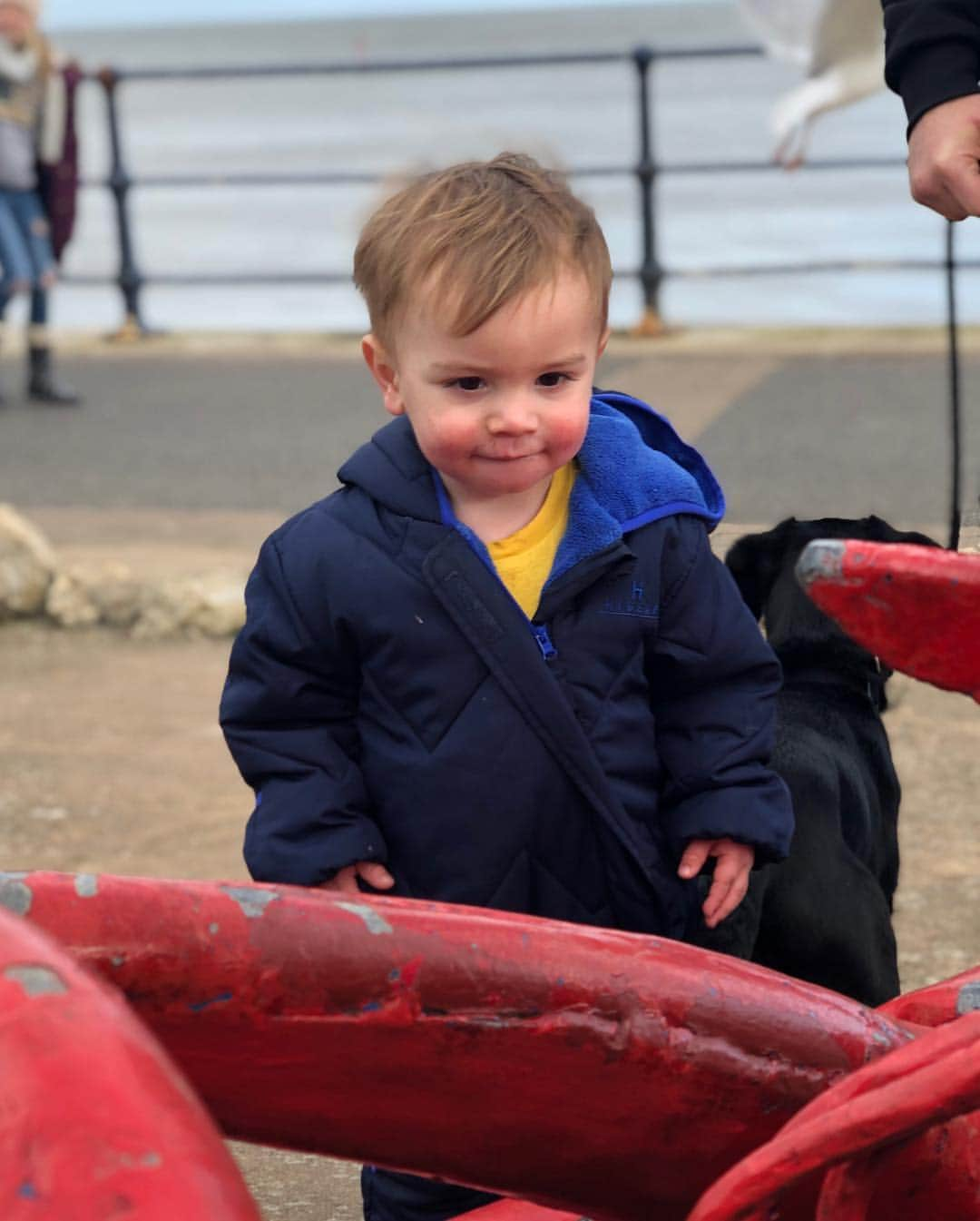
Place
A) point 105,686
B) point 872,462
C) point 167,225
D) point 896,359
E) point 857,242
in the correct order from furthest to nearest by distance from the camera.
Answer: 1. point 167,225
2. point 857,242
3. point 896,359
4. point 872,462
5. point 105,686

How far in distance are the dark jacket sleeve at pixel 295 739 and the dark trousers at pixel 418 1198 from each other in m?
0.29

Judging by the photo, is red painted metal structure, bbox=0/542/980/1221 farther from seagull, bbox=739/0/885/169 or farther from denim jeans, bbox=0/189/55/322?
denim jeans, bbox=0/189/55/322

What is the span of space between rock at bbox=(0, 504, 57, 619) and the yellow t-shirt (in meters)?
3.08

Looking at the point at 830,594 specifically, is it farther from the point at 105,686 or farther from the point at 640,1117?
the point at 105,686

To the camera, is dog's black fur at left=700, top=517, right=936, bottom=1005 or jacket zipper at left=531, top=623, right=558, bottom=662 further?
dog's black fur at left=700, top=517, right=936, bottom=1005

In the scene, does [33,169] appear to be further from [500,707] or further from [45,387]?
[500,707]

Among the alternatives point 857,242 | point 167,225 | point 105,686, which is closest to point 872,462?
point 105,686

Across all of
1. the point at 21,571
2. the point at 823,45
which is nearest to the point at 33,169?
the point at 21,571

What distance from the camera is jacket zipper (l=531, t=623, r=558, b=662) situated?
1780mm

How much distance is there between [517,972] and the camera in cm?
121

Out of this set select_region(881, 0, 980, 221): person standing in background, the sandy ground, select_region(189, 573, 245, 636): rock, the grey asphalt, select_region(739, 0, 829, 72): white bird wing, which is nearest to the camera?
select_region(881, 0, 980, 221): person standing in background

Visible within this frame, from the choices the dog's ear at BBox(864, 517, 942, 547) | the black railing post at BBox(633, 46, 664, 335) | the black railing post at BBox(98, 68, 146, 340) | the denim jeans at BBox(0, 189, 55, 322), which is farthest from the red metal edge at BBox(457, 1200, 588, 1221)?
the black railing post at BBox(98, 68, 146, 340)

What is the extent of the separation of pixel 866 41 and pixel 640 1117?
256 centimetres

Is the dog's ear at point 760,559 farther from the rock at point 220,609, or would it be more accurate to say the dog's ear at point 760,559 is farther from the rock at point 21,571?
the rock at point 21,571
